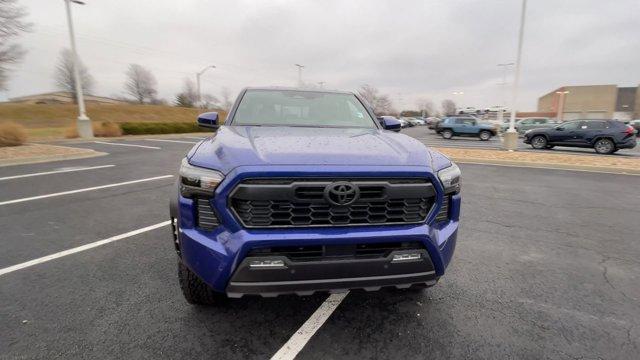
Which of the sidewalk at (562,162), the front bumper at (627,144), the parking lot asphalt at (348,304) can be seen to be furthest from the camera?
the front bumper at (627,144)

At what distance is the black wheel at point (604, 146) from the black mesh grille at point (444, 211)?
17508 mm

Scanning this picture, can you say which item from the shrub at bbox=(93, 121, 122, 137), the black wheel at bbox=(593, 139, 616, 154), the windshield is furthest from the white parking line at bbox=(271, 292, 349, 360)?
the shrub at bbox=(93, 121, 122, 137)

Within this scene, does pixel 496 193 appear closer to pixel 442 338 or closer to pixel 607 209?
pixel 607 209

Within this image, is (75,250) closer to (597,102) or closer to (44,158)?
(44,158)

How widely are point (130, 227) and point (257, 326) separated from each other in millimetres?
2941

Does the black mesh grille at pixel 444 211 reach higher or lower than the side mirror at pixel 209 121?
lower

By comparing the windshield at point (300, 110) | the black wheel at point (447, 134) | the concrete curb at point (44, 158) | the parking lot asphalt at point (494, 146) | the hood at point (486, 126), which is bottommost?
the parking lot asphalt at point (494, 146)

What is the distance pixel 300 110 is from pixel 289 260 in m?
1.97

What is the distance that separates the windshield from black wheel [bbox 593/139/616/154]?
54.4ft

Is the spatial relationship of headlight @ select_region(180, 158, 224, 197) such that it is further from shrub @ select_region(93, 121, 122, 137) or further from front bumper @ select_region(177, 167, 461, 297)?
shrub @ select_region(93, 121, 122, 137)

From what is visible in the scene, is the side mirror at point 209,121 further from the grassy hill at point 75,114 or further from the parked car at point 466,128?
the grassy hill at point 75,114

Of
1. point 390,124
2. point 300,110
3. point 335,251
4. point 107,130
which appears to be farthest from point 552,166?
point 107,130

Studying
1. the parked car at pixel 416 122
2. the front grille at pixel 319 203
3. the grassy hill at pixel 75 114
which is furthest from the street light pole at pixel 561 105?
the front grille at pixel 319 203

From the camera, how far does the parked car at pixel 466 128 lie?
1031 inches
